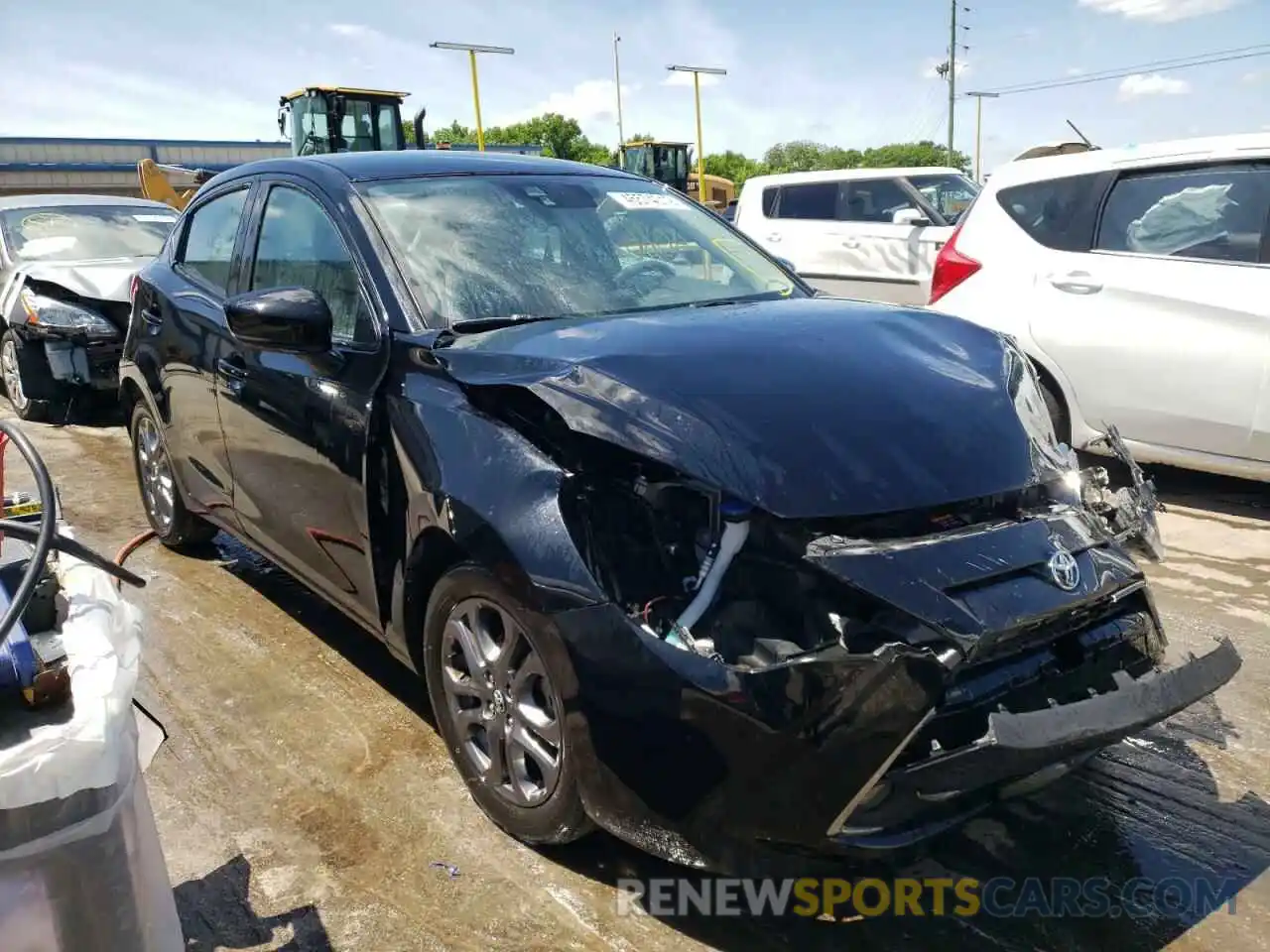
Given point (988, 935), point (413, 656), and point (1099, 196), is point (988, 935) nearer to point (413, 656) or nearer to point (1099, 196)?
point (413, 656)

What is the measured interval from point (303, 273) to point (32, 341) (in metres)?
5.24

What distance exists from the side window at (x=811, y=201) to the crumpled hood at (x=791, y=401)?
695 cm

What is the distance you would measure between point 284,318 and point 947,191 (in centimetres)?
886

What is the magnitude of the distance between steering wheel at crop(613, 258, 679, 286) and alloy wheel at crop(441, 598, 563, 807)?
124cm

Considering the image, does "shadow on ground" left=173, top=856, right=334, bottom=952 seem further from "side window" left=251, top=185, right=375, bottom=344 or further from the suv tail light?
the suv tail light

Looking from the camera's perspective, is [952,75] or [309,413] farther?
[952,75]

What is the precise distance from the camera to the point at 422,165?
3.50 m

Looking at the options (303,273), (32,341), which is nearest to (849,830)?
(303,273)

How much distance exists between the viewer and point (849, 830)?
6.49ft

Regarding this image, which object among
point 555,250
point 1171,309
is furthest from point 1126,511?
point 1171,309

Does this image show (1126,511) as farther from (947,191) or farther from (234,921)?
(947,191)

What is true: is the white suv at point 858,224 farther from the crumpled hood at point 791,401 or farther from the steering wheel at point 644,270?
the crumpled hood at point 791,401

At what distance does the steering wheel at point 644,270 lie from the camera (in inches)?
129

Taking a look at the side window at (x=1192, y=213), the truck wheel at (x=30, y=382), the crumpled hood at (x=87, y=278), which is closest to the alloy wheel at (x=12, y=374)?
the truck wheel at (x=30, y=382)
